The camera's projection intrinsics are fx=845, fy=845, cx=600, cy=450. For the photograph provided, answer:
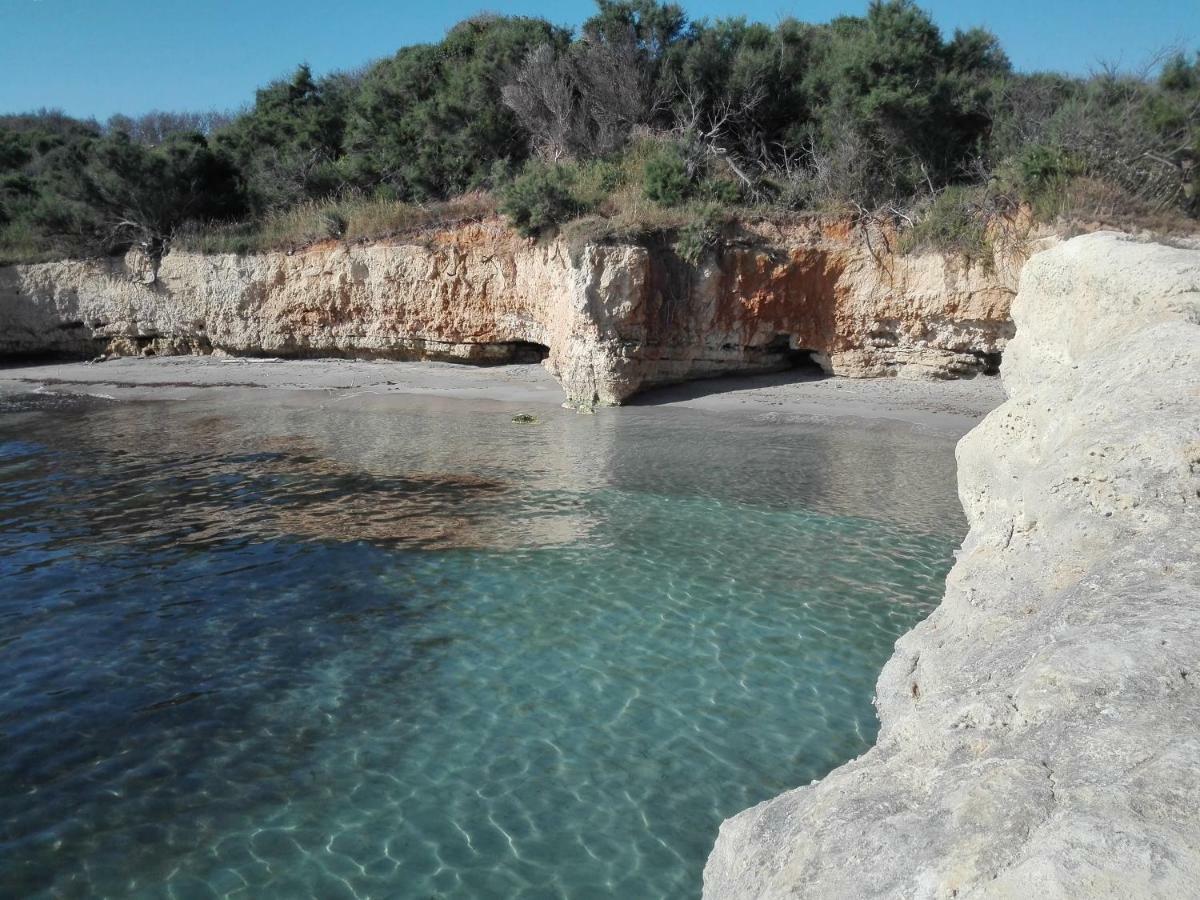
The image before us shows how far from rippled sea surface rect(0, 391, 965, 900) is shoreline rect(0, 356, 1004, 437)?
→ 134 inches

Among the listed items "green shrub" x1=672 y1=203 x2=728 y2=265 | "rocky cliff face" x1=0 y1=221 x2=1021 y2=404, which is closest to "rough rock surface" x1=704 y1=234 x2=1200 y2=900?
"rocky cliff face" x1=0 y1=221 x2=1021 y2=404

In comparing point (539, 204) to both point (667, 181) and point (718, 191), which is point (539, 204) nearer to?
point (667, 181)

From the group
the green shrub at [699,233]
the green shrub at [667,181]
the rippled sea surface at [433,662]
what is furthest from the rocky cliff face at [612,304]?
the rippled sea surface at [433,662]

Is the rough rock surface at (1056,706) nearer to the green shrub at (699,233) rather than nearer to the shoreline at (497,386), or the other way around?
the shoreline at (497,386)

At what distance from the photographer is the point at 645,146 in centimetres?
1827

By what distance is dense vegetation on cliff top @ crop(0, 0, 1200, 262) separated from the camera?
47.4 feet

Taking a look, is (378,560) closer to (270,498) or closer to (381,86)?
(270,498)

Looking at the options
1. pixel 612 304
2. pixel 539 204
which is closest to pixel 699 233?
pixel 612 304

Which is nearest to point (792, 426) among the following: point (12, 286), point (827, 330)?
point (827, 330)

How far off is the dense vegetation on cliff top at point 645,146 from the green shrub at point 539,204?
1.7 inches

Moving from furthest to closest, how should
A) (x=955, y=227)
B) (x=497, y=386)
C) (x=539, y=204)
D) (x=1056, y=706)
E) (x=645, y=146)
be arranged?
(x=645, y=146), (x=497, y=386), (x=539, y=204), (x=955, y=227), (x=1056, y=706)

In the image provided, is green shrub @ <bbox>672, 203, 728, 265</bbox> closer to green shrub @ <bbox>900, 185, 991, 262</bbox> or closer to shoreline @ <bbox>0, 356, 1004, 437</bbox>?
shoreline @ <bbox>0, 356, 1004, 437</bbox>

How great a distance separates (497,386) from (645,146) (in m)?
6.21

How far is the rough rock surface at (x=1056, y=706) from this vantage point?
5.38 ft
